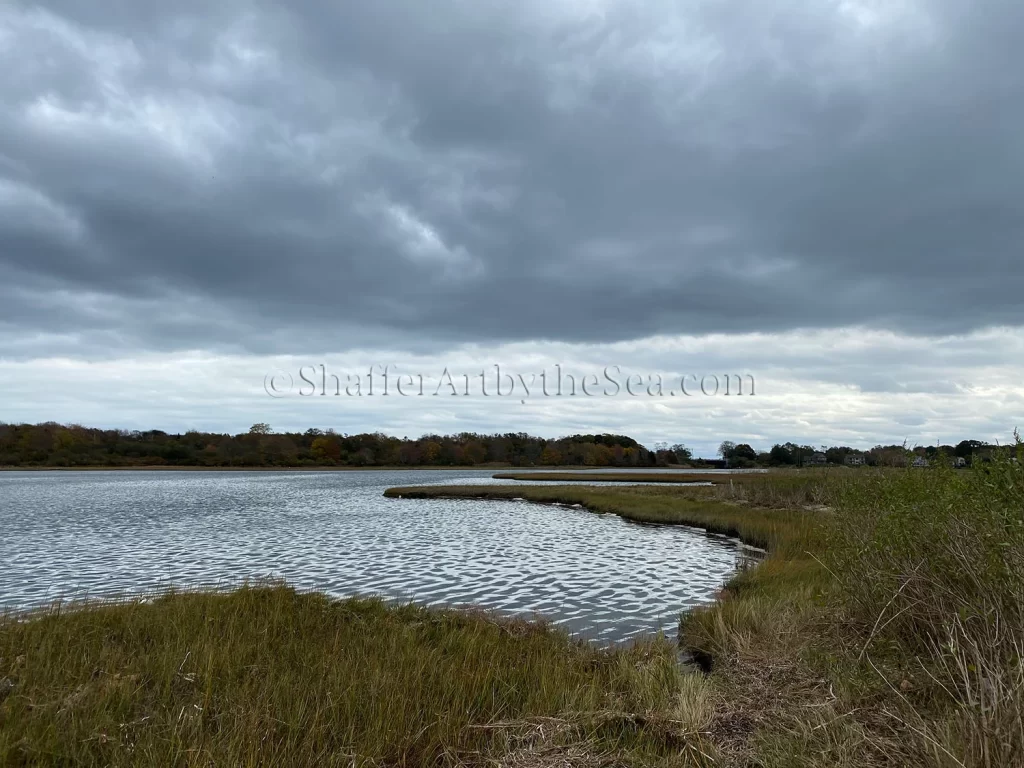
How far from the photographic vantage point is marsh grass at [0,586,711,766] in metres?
6.09

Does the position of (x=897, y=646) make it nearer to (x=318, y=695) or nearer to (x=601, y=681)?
(x=601, y=681)

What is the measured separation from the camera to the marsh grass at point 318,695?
6094mm

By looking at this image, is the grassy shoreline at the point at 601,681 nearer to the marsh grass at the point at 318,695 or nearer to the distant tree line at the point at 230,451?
the marsh grass at the point at 318,695

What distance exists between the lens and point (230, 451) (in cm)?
17538

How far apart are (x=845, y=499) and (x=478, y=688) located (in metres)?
7.80

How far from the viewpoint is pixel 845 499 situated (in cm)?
1171

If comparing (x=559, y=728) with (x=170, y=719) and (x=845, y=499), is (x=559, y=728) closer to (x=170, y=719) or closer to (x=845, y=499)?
(x=170, y=719)

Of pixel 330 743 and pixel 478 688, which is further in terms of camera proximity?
pixel 478 688

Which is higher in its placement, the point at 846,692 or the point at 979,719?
the point at 979,719

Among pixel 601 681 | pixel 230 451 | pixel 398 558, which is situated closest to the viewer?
pixel 601 681

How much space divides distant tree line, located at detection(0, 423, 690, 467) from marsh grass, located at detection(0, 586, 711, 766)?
170 meters

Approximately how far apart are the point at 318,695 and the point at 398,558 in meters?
16.7

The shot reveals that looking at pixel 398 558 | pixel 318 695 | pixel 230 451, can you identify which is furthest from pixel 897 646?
pixel 230 451

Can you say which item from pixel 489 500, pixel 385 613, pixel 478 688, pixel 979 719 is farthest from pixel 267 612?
pixel 489 500
